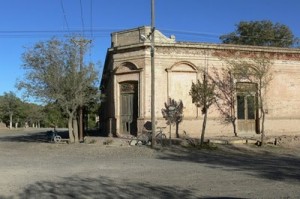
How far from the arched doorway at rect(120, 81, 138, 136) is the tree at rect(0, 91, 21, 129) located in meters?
66.2

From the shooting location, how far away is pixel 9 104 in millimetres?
94812

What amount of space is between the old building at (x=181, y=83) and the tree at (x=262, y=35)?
80.9 ft

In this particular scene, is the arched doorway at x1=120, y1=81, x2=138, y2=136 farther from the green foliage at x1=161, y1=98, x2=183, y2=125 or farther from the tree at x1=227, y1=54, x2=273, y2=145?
the tree at x1=227, y1=54, x2=273, y2=145

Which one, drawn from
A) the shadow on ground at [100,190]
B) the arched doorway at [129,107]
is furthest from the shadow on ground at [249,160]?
the arched doorway at [129,107]

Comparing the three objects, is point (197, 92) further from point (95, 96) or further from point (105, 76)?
point (105, 76)

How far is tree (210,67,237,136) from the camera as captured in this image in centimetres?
3272

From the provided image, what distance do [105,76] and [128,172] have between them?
24.0 meters

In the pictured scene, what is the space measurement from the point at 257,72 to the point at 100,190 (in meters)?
20.6

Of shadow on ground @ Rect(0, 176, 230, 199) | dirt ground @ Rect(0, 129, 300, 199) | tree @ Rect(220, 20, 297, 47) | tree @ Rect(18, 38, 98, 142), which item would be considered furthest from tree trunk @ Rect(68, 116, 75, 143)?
tree @ Rect(220, 20, 297, 47)

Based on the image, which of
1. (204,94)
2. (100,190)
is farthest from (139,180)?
(204,94)

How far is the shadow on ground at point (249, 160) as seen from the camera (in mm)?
15531

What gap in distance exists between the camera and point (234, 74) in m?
32.1

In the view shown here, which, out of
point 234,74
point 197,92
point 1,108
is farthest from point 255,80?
point 1,108

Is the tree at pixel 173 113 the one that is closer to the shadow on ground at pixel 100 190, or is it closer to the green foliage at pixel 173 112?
the green foliage at pixel 173 112
